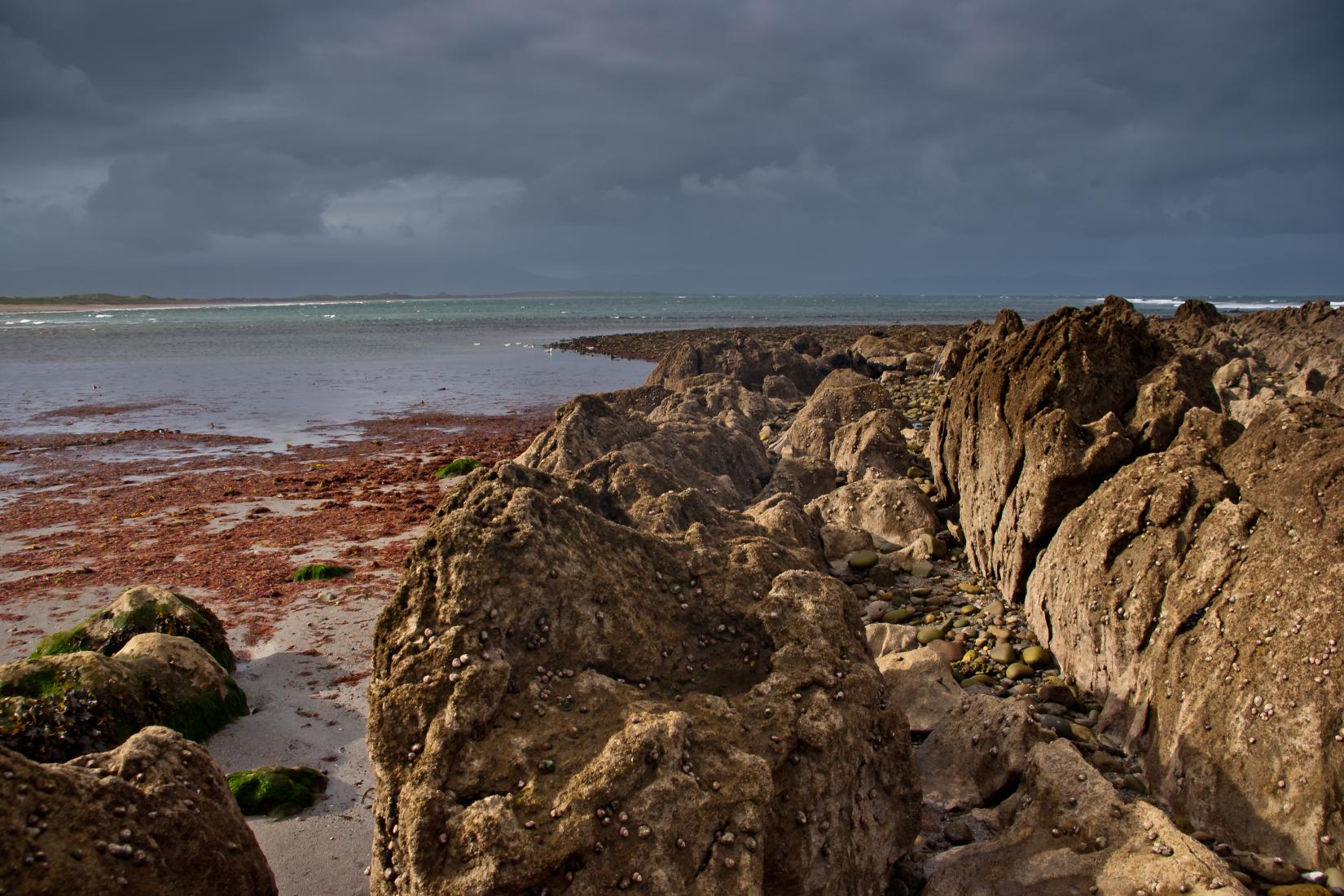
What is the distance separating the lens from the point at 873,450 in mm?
12750

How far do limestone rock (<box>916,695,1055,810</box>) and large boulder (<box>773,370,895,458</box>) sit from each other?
8.79 m

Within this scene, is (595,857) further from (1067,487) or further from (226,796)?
(1067,487)

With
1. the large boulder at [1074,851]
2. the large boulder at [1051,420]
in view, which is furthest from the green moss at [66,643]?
the large boulder at [1051,420]

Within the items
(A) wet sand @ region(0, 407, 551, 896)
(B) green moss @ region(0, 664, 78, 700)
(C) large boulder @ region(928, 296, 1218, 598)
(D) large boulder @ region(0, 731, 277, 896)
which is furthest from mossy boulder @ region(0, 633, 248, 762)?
(C) large boulder @ region(928, 296, 1218, 598)

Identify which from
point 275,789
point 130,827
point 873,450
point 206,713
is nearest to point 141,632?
point 206,713

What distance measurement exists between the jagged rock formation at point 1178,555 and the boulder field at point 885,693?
→ 2cm

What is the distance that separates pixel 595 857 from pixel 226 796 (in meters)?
2.11

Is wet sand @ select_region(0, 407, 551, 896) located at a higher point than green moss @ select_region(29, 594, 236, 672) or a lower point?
lower

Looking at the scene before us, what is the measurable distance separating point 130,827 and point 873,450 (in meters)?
10.8

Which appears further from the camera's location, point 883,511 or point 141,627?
point 883,511

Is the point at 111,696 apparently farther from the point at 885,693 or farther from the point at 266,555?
the point at 266,555

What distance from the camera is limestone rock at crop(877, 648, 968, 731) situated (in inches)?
229

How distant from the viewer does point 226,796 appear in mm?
4152

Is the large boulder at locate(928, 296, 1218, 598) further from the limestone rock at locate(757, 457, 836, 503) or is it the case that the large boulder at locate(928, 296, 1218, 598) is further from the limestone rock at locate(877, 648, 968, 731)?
the limestone rock at locate(877, 648, 968, 731)
